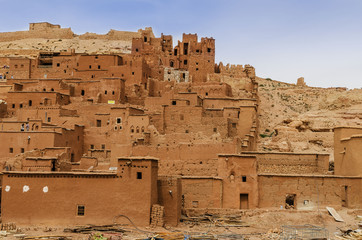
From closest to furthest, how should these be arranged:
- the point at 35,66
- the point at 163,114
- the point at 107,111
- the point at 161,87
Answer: the point at 163,114
the point at 107,111
the point at 161,87
the point at 35,66

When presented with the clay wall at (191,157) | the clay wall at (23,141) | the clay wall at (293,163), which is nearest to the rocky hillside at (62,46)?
the clay wall at (23,141)

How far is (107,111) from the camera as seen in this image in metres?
40.1

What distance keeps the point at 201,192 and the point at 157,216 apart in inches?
193

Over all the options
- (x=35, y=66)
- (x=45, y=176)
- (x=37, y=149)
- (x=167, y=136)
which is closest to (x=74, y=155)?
(x=37, y=149)

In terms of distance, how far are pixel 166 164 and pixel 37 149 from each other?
8895 mm

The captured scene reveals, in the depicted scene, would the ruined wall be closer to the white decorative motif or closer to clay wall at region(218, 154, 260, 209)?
clay wall at region(218, 154, 260, 209)

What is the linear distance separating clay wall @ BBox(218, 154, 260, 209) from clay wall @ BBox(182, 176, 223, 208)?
0.40 m

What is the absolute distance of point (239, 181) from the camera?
91.5 feet

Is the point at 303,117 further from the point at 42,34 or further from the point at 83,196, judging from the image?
the point at 42,34

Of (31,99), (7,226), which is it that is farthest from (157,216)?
(31,99)

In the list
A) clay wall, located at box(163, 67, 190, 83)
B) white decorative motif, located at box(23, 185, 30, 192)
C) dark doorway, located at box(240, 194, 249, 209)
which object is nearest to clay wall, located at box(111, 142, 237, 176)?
dark doorway, located at box(240, 194, 249, 209)

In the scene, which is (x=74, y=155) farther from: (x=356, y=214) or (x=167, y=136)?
(x=356, y=214)

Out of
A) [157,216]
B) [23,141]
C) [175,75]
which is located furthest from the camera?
[175,75]

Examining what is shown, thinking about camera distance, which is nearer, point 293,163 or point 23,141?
point 293,163
